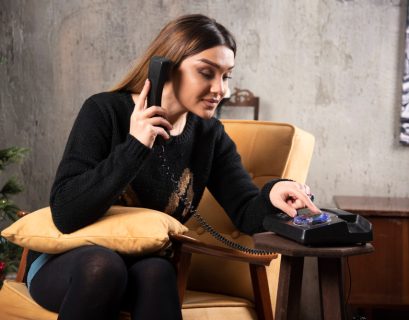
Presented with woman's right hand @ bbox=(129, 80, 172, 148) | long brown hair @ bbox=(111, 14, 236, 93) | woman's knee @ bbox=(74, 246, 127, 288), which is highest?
long brown hair @ bbox=(111, 14, 236, 93)

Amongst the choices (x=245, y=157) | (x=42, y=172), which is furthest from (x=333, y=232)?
(x=42, y=172)

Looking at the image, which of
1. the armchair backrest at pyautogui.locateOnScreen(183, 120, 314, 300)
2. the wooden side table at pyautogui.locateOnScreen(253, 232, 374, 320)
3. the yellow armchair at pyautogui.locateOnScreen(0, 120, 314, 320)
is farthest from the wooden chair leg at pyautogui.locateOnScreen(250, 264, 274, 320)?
the wooden side table at pyautogui.locateOnScreen(253, 232, 374, 320)

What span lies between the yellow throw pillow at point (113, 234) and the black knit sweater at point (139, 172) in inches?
1.2

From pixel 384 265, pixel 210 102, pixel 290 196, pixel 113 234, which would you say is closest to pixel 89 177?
pixel 113 234

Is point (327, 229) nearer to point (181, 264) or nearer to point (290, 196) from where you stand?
point (290, 196)

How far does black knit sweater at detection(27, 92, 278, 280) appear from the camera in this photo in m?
1.74

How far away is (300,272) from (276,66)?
215 cm

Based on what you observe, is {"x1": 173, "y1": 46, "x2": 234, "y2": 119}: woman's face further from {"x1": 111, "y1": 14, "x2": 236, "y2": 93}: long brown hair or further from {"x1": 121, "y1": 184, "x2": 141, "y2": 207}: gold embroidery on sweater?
{"x1": 121, "y1": 184, "x2": 141, "y2": 207}: gold embroidery on sweater

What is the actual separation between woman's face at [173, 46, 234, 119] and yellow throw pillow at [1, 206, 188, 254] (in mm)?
332

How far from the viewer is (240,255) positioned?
6.91 ft

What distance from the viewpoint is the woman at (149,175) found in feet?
5.42

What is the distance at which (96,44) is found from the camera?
3730mm

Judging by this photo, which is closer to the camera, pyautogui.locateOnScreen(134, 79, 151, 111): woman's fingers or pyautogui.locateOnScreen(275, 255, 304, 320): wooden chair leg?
pyautogui.locateOnScreen(275, 255, 304, 320): wooden chair leg

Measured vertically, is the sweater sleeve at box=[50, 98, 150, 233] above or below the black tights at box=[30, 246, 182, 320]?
above
